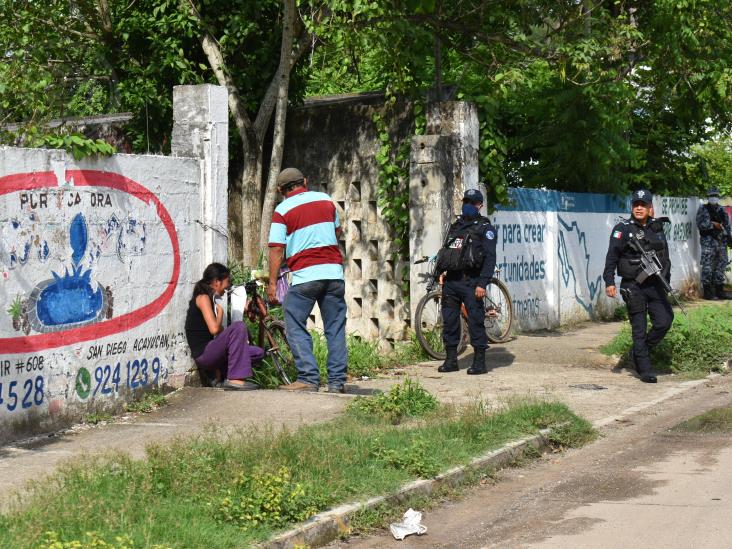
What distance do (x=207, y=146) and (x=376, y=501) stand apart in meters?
5.08

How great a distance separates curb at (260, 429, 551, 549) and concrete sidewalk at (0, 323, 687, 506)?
53.6 inches

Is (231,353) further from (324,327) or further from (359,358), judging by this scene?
(359,358)

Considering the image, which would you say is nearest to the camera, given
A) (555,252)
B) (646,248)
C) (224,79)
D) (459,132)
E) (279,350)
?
(279,350)

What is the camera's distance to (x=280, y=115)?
45.6ft

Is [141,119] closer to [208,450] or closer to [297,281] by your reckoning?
[297,281]

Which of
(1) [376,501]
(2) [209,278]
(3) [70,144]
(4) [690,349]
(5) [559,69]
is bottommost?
(1) [376,501]

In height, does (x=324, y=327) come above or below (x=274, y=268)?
below

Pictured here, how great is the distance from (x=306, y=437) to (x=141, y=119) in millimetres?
8435

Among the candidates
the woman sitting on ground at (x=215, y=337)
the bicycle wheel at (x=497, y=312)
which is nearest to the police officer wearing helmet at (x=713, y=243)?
the bicycle wheel at (x=497, y=312)

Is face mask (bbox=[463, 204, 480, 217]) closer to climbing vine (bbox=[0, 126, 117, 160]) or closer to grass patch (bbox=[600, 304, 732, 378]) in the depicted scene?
grass patch (bbox=[600, 304, 732, 378])

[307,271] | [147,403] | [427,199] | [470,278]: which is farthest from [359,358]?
[147,403]

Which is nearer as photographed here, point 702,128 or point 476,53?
point 476,53

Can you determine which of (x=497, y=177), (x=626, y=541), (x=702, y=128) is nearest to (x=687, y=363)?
(x=497, y=177)

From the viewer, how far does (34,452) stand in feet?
25.9
